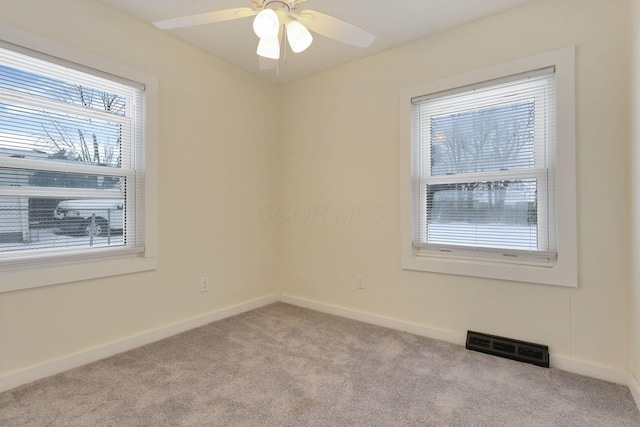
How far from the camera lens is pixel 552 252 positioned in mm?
2211

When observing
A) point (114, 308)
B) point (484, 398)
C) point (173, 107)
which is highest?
Result: point (173, 107)

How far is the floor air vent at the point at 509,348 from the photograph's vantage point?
7.20ft

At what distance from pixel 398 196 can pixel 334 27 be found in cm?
155

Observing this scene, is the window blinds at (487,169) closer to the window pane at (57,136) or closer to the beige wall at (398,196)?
the beige wall at (398,196)

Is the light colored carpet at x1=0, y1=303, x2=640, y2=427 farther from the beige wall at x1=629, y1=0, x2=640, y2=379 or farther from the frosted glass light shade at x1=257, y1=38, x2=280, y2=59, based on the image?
the frosted glass light shade at x1=257, y1=38, x2=280, y2=59

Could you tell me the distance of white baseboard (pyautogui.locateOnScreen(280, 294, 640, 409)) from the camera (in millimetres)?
1969

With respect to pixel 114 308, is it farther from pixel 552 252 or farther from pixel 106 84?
pixel 552 252

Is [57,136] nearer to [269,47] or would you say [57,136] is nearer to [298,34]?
[269,47]

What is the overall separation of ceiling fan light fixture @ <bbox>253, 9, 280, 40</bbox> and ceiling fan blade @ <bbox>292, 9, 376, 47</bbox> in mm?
219

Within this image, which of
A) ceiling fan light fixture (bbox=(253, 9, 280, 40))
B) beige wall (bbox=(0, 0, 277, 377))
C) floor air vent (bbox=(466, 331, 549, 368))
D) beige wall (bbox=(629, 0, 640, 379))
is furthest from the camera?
floor air vent (bbox=(466, 331, 549, 368))

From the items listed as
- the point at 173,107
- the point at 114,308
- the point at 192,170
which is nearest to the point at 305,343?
the point at 114,308

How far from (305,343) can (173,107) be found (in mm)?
2237

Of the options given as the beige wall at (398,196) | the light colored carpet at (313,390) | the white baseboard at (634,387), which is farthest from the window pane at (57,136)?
the white baseboard at (634,387)

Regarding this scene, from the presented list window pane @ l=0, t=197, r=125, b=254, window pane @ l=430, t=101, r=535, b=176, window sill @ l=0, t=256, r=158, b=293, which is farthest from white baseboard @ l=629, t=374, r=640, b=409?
window pane @ l=0, t=197, r=125, b=254
